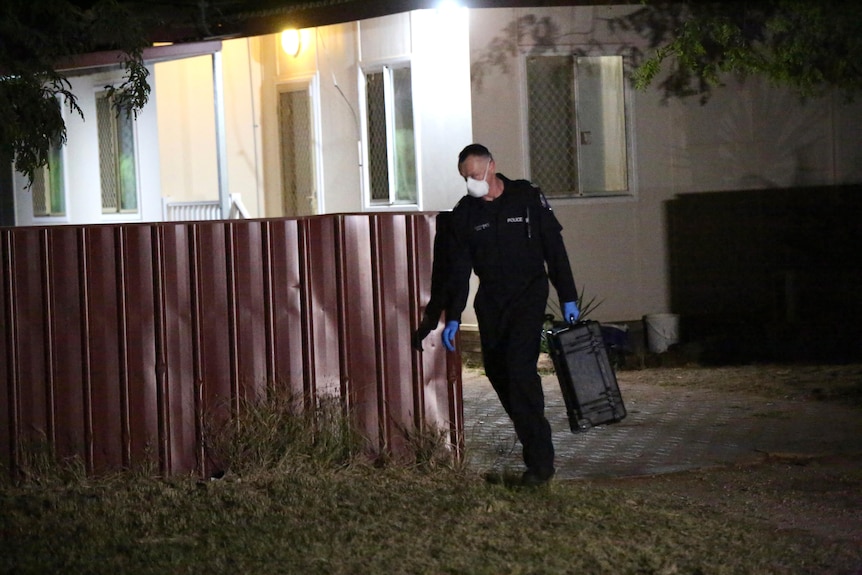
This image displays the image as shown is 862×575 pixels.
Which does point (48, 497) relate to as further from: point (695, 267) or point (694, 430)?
point (695, 267)

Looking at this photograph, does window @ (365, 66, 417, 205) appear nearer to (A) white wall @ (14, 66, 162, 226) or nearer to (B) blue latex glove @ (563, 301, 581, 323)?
(A) white wall @ (14, 66, 162, 226)

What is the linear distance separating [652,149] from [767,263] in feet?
6.40

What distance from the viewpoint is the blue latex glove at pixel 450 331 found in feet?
23.7

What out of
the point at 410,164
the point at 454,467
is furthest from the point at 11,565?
the point at 410,164

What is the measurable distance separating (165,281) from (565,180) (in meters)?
7.02

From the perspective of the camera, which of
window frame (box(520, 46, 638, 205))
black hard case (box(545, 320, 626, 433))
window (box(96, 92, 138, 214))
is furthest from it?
window (box(96, 92, 138, 214))

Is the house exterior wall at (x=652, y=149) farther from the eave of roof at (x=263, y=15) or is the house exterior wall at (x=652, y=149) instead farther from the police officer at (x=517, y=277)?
the police officer at (x=517, y=277)

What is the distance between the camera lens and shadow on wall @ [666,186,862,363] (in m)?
14.0

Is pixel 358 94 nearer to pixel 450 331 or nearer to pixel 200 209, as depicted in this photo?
pixel 200 209

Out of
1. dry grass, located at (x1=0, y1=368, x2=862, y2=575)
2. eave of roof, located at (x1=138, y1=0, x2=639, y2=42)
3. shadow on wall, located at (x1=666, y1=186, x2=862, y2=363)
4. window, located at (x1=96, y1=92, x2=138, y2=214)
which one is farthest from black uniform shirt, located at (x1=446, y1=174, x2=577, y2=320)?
window, located at (x1=96, y1=92, x2=138, y2=214)

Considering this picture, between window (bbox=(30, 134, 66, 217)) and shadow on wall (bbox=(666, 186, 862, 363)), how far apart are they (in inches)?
359

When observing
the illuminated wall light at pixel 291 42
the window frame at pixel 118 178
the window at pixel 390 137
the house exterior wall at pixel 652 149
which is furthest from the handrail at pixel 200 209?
the house exterior wall at pixel 652 149

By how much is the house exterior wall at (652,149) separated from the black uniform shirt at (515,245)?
20.2 feet

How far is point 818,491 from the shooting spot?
7.27 meters
